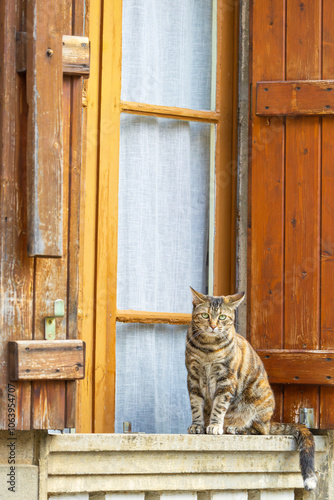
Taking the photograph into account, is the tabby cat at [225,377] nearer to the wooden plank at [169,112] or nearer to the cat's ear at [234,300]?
the cat's ear at [234,300]

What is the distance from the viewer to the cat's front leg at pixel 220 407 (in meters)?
3.82

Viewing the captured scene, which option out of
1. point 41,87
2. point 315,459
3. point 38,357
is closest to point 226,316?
point 315,459

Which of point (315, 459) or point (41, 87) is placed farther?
point (315, 459)

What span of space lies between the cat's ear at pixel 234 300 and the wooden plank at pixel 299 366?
260 millimetres

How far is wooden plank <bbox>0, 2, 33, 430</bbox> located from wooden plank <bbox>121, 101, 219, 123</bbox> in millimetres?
967

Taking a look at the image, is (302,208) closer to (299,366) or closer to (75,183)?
(299,366)

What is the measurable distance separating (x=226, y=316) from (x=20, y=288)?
1010 mm

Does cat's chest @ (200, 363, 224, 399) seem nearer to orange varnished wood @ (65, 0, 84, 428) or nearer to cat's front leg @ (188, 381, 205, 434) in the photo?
cat's front leg @ (188, 381, 205, 434)

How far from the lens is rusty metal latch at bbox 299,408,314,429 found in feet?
13.0

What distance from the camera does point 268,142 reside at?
4172 mm

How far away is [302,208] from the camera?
4102 mm


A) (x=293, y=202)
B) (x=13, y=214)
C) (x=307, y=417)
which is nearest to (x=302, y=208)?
(x=293, y=202)

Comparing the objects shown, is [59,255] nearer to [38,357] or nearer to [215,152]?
[38,357]

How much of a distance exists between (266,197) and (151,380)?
100cm
